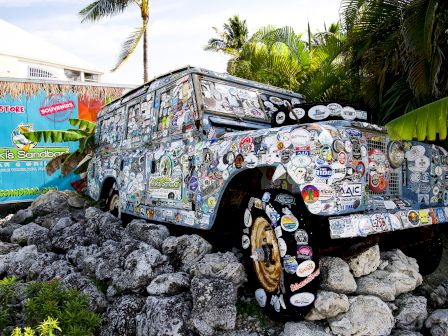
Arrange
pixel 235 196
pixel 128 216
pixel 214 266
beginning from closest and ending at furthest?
pixel 214 266 < pixel 235 196 < pixel 128 216

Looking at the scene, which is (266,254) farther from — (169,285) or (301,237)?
(169,285)

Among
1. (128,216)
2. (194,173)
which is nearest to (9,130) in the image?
(128,216)

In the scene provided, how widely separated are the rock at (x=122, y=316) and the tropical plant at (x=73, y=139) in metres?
4.93

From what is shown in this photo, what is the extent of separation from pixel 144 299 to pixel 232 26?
2605 cm

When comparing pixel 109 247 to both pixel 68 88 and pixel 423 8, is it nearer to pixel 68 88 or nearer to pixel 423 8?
pixel 423 8

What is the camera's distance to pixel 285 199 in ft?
9.86

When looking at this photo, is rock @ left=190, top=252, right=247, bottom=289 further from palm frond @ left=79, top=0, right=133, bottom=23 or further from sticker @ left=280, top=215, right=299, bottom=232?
palm frond @ left=79, top=0, right=133, bottom=23

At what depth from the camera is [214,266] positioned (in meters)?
3.41

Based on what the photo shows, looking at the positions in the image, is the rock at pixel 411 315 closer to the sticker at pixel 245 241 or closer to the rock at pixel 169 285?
the sticker at pixel 245 241

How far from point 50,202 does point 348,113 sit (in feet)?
20.4

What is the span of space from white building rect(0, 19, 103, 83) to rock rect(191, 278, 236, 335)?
40.4ft

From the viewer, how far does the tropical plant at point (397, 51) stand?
5.23m

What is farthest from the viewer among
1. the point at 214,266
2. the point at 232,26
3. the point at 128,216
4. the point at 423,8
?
the point at 232,26

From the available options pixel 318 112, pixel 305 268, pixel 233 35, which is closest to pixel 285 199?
pixel 305 268
